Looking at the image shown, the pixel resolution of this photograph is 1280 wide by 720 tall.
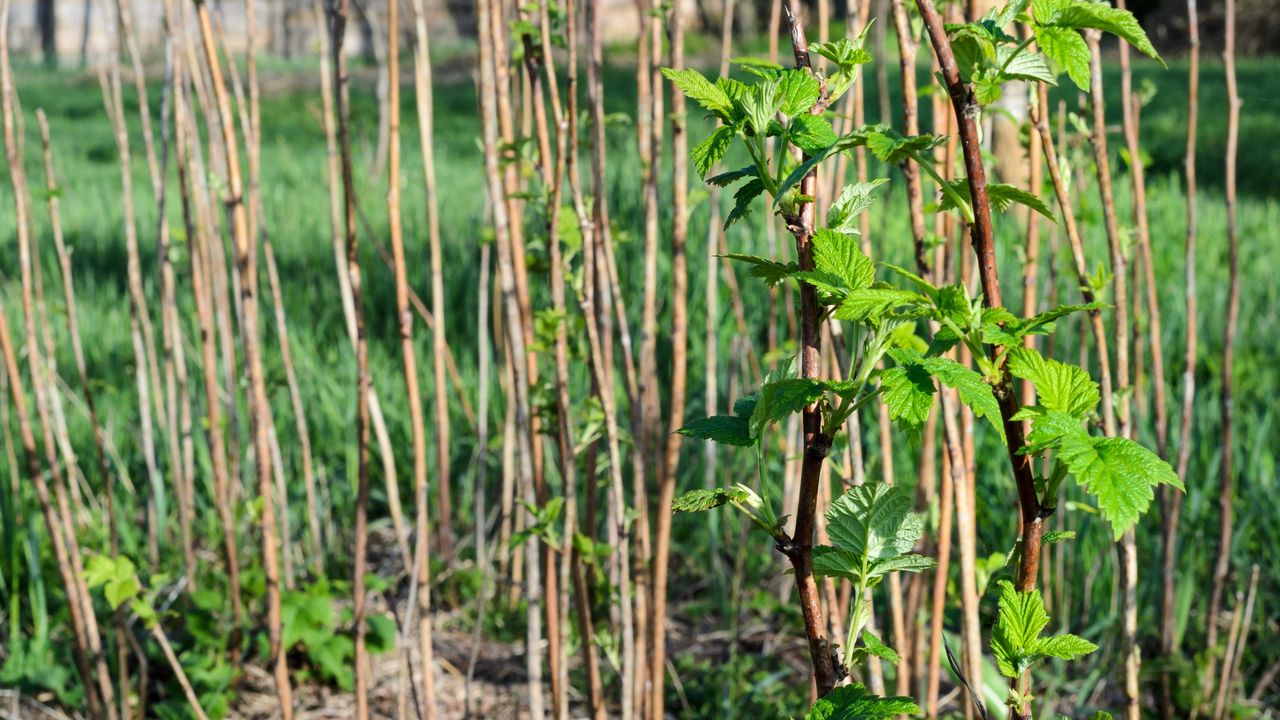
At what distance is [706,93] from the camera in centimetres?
66

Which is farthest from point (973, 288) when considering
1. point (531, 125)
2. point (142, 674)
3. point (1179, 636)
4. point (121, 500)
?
point (121, 500)

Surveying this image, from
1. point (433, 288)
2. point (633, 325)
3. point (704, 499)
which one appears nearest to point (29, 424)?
point (433, 288)

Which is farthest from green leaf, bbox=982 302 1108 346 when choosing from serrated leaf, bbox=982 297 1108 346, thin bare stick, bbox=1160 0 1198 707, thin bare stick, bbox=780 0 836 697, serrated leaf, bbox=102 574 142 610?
serrated leaf, bbox=102 574 142 610

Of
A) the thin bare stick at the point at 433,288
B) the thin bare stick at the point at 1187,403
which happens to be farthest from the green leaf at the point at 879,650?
the thin bare stick at the point at 1187,403

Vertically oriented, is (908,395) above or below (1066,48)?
below

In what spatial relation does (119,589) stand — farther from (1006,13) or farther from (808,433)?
(1006,13)

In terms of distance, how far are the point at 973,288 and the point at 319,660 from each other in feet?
4.22

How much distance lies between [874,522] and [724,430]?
0.11 metres

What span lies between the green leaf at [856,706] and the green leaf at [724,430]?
17 centimetres

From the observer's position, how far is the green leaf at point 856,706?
672 mm

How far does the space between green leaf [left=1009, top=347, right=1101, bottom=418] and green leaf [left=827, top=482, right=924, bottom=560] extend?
11 cm

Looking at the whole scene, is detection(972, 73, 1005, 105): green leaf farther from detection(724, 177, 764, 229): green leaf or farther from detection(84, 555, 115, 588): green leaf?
detection(84, 555, 115, 588): green leaf

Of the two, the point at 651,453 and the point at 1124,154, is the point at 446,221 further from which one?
the point at 1124,154

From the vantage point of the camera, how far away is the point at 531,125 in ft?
5.16
